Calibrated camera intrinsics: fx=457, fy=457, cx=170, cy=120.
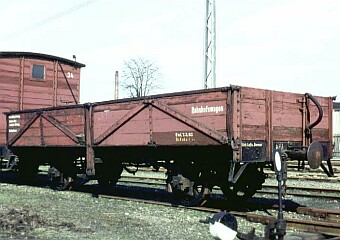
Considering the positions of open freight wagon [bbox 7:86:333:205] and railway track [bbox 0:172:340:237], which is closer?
railway track [bbox 0:172:340:237]

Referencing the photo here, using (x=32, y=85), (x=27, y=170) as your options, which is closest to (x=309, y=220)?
(x=27, y=170)

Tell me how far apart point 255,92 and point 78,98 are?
1031 cm

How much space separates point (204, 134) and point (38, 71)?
9.65 m

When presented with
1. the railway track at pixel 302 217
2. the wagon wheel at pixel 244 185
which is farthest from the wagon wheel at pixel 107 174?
the wagon wheel at pixel 244 185

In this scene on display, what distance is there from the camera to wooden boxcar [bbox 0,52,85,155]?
15672 millimetres

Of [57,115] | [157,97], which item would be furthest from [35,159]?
[157,97]

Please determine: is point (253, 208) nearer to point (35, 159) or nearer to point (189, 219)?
point (189, 219)

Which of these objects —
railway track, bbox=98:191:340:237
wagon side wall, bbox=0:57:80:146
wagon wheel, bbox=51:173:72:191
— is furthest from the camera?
wagon side wall, bbox=0:57:80:146

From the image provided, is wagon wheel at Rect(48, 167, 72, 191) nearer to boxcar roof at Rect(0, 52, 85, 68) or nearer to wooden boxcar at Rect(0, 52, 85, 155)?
wooden boxcar at Rect(0, 52, 85, 155)

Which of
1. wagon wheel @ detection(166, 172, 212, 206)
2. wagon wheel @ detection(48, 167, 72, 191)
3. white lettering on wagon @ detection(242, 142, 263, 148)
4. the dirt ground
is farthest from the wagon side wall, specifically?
white lettering on wagon @ detection(242, 142, 263, 148)

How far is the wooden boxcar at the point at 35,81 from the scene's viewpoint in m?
15.7

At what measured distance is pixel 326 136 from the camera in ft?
33.9

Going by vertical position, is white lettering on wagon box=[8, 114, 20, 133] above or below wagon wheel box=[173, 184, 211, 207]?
above

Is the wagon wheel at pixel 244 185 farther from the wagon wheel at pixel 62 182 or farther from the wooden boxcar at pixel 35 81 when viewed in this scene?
the wooden boxcar at pixel 35 81
